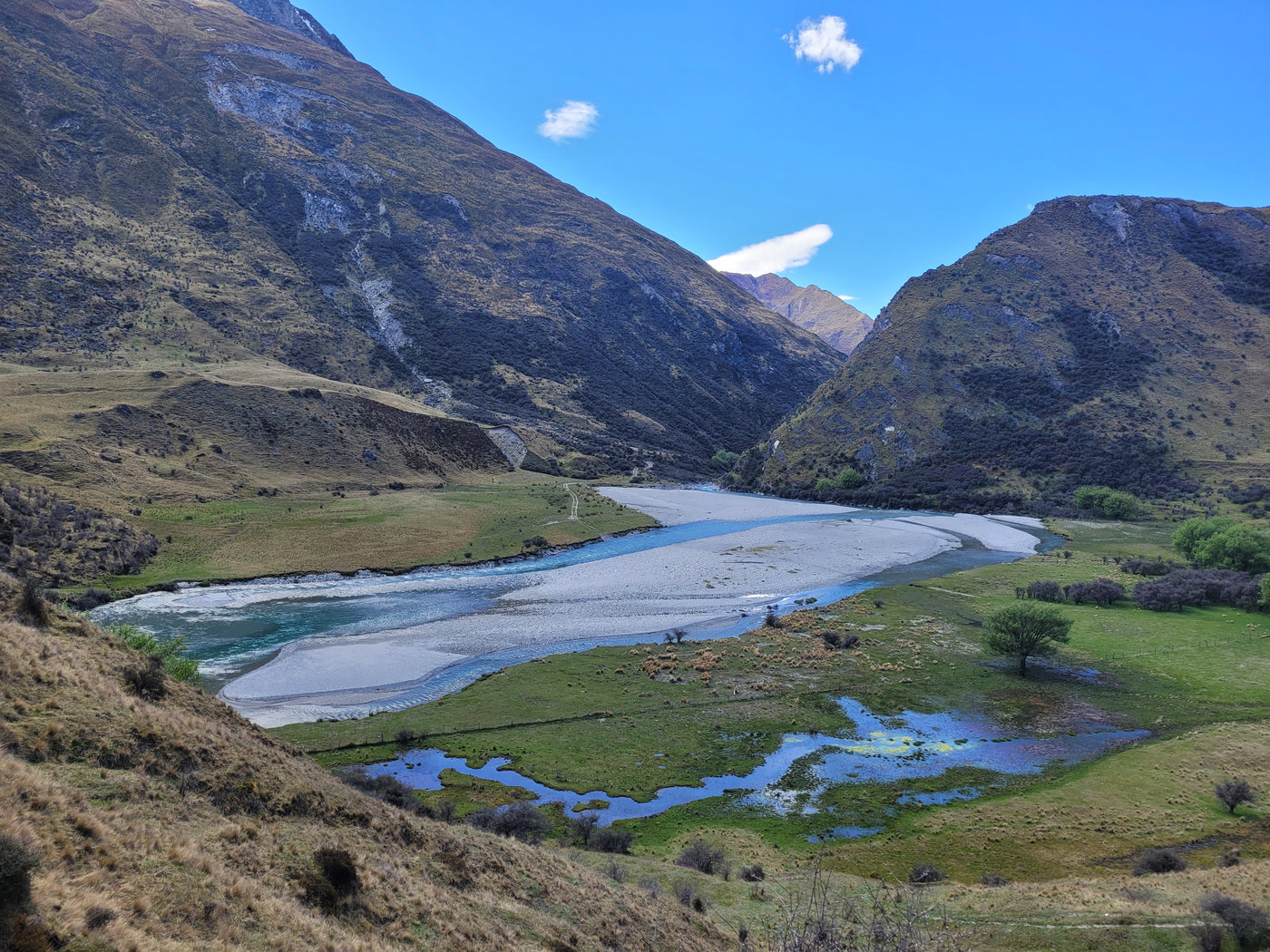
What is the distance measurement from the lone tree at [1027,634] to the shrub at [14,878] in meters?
51.9

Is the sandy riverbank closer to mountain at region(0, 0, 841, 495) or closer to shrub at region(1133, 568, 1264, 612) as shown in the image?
shrub at region(1133, 568, 1264, 612)

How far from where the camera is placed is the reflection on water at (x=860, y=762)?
94.7 ft

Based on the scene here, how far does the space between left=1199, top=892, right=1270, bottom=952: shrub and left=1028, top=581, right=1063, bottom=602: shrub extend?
176 feet

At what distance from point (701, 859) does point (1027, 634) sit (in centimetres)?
3491

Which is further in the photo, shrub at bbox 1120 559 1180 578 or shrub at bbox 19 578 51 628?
shrub at bbox 1120 559 1180 578

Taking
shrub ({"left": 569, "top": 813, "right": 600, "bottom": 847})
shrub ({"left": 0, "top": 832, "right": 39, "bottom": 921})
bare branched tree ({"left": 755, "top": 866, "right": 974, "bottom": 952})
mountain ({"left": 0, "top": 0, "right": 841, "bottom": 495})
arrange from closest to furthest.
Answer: shrub ({"left": 0, "top": 832, "right": 39, "bottom": 921})
bare branched tree ({"left": 755, "top": 866, "right": 974, "bottom": 952})
shrub ({"left": 569, "top": 813, "right": 600, "bottom": 847})
mountain ({"left": 0, "top": 0, "right": 841, "bottom": 495})

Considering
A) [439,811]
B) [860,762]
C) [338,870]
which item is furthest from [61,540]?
[860,762]

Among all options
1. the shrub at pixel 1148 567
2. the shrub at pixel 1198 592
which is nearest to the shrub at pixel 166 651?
the shrub at pixel 1198 592

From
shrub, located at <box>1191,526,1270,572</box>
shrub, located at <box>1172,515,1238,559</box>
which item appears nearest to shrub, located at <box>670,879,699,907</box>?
shrub, located at <box>1191,526,1270,572</box>

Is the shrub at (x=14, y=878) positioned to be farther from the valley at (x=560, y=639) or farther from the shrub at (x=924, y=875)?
the shrub at (x=924, y=875)

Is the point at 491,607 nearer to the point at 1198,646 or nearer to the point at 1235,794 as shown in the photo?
the point at 1235,794

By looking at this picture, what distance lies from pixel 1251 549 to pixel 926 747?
195ft

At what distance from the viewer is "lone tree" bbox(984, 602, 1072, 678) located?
4606 centimetres

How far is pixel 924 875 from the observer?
73.0 feet
